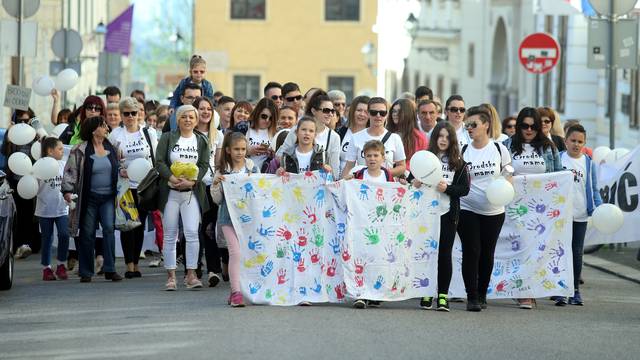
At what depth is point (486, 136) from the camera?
1448 centimetres

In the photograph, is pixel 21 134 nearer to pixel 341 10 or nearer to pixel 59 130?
pixel 59 130

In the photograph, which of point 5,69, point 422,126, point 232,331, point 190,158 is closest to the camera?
point 232,331

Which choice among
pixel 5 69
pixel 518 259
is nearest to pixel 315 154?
pixel 518 259

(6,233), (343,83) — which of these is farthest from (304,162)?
(343,83)

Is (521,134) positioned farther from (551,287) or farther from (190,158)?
(190,158)

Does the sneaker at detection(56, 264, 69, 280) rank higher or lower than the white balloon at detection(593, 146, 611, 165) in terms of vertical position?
lower

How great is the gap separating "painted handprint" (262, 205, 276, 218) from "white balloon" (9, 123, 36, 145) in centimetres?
559

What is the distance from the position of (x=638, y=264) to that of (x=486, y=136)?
Result: 20.3ft

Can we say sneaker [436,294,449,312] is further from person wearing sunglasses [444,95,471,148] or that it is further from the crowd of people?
person wearing sunglasses [444,95,471,148]

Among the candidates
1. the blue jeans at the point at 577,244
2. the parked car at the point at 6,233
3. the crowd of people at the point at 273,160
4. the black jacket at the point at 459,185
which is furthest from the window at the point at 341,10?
the black jacket at the point at 459,185

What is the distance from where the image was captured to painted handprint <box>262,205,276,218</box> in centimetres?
1479

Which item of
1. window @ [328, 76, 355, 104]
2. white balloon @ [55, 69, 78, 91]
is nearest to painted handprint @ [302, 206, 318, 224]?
white balloon @ [55, 69, 78, 91]

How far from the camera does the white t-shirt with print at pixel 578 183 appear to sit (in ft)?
51.1

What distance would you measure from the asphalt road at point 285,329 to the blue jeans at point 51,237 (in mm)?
1386
